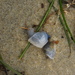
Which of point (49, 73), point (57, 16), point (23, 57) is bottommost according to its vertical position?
point (49, 73)

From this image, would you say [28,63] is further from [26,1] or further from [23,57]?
[26,1]

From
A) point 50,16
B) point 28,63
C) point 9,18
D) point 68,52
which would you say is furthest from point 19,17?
point 68,52

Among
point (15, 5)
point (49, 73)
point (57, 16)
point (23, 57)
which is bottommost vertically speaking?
point (49, 73)

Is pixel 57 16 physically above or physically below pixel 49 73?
above

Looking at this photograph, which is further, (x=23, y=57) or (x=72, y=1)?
(x=72, y=1)

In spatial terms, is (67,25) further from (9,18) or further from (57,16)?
(9,18)

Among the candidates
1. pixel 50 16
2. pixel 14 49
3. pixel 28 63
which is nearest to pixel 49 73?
pixel 28 63
